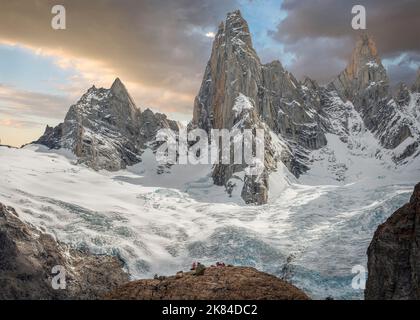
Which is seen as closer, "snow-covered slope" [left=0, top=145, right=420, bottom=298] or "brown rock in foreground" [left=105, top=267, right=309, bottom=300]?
"brown rock in foreground" [left=105, top=267, right=309, bottom=300]

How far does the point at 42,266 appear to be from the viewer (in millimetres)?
143000

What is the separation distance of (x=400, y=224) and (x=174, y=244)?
141 m

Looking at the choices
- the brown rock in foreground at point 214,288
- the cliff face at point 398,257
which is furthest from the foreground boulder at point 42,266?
the brown rock in foreground at point 214,288

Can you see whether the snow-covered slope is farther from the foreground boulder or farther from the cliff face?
the cliff face

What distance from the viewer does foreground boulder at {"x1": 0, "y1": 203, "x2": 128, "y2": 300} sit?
135250mm

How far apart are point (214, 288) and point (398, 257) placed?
20884 mm

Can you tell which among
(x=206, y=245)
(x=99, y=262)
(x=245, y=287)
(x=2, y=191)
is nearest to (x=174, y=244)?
(x=206, y=245)

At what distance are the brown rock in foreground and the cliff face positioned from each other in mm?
17619

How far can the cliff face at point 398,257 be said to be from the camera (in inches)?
1394

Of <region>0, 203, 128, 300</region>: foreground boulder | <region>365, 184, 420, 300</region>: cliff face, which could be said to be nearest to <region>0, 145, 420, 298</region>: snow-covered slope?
<region>0, 203, 128, 300</region>: foreground boulder

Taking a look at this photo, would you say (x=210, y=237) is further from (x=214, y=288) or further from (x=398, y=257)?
(x=214, y=288)

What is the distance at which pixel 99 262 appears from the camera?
508 feet

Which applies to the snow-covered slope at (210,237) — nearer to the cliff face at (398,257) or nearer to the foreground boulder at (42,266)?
the foreground boulder at (42,266)
